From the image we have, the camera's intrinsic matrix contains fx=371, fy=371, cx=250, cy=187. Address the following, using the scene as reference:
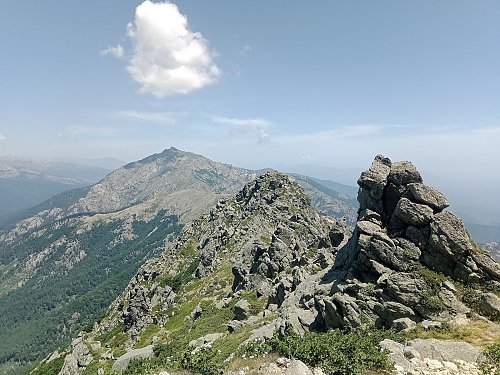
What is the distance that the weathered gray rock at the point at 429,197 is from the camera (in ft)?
144

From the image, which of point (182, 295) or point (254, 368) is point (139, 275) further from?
point (254, 368)

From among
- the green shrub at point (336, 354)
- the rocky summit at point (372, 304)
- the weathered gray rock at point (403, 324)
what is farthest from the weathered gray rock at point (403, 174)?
the green shrub at point (336, 354)

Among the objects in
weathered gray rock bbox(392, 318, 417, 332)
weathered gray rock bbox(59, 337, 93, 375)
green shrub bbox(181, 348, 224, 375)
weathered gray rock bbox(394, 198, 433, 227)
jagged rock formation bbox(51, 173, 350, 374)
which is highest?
weathered gray rock bbox(394, 198, 433, 227)

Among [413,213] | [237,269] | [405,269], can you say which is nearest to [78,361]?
[237,269]

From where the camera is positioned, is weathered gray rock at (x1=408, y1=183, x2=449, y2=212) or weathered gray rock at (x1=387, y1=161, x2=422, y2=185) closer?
weathered gray rock at (x1=408, y1=183, x2=449, y2=212)

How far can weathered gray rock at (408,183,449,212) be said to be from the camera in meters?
43.9

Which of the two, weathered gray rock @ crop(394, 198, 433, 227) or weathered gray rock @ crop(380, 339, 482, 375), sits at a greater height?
weathered gray rock @ crop(394, 198, 433, 227)

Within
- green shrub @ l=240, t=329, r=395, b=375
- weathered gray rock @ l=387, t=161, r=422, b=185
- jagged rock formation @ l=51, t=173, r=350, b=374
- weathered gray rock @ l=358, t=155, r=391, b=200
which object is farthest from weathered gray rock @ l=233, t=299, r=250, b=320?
green shrub @ l=240, t=329, r=395, b=375

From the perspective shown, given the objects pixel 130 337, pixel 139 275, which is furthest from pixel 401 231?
pixel 139 275

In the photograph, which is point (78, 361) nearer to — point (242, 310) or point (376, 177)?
point (242, 310)

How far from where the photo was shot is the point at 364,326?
121ft

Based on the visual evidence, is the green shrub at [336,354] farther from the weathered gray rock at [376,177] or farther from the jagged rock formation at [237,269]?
the jagged rock formation at [237,269]

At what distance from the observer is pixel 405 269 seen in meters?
40.6

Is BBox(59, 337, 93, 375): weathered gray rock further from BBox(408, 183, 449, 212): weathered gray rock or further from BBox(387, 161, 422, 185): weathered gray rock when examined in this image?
BBox(408, 183, 449, 212): weathered gray rock
